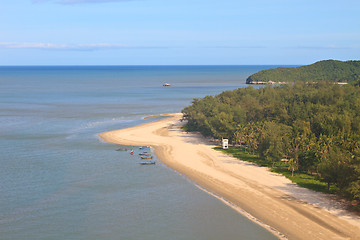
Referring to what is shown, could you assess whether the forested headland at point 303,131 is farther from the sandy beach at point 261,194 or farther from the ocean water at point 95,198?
the ocean water at point 95,198

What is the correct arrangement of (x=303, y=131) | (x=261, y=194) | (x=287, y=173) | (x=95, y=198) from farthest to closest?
(x=303, y=131) < (x=287, y=173) < (x=261, y=194) < (x=95, y=198)

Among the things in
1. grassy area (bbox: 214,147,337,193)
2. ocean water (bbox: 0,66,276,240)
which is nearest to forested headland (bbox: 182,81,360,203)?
grassy area (bbox: 214,147,337,193)

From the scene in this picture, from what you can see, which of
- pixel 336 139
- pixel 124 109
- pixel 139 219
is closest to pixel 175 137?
pixel 336 139

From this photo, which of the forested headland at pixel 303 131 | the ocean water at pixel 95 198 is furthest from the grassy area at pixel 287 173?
the ocean water at pixel 95 198

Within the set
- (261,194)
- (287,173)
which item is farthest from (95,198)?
(287,173)

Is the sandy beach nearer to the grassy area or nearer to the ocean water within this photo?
the grassy area

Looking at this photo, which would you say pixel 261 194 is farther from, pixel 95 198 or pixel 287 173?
pixel 95 198

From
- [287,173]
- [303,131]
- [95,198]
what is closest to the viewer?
[95,198]
